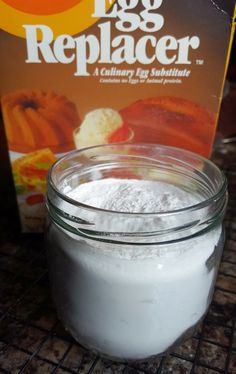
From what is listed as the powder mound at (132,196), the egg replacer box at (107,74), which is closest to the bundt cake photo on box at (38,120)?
the egg replacer box at (107,74)

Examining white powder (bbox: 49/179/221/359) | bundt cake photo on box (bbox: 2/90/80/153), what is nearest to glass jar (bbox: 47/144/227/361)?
white powder (bbox: 49/179/221/359)

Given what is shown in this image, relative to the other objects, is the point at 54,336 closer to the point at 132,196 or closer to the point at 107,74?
the point at 132,196

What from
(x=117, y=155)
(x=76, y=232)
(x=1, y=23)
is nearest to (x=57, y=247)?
(x=76, y=232)

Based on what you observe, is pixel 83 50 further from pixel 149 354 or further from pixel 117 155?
pixel 149 354

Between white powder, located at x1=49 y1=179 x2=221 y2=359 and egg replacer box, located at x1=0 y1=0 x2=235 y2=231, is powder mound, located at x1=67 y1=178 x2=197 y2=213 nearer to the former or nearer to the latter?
white powder, located at x1=49 y1=179 x2=221 y2=359

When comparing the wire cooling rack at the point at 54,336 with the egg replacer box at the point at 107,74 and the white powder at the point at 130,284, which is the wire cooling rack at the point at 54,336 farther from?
the egg replacer box at the point at 107,74
